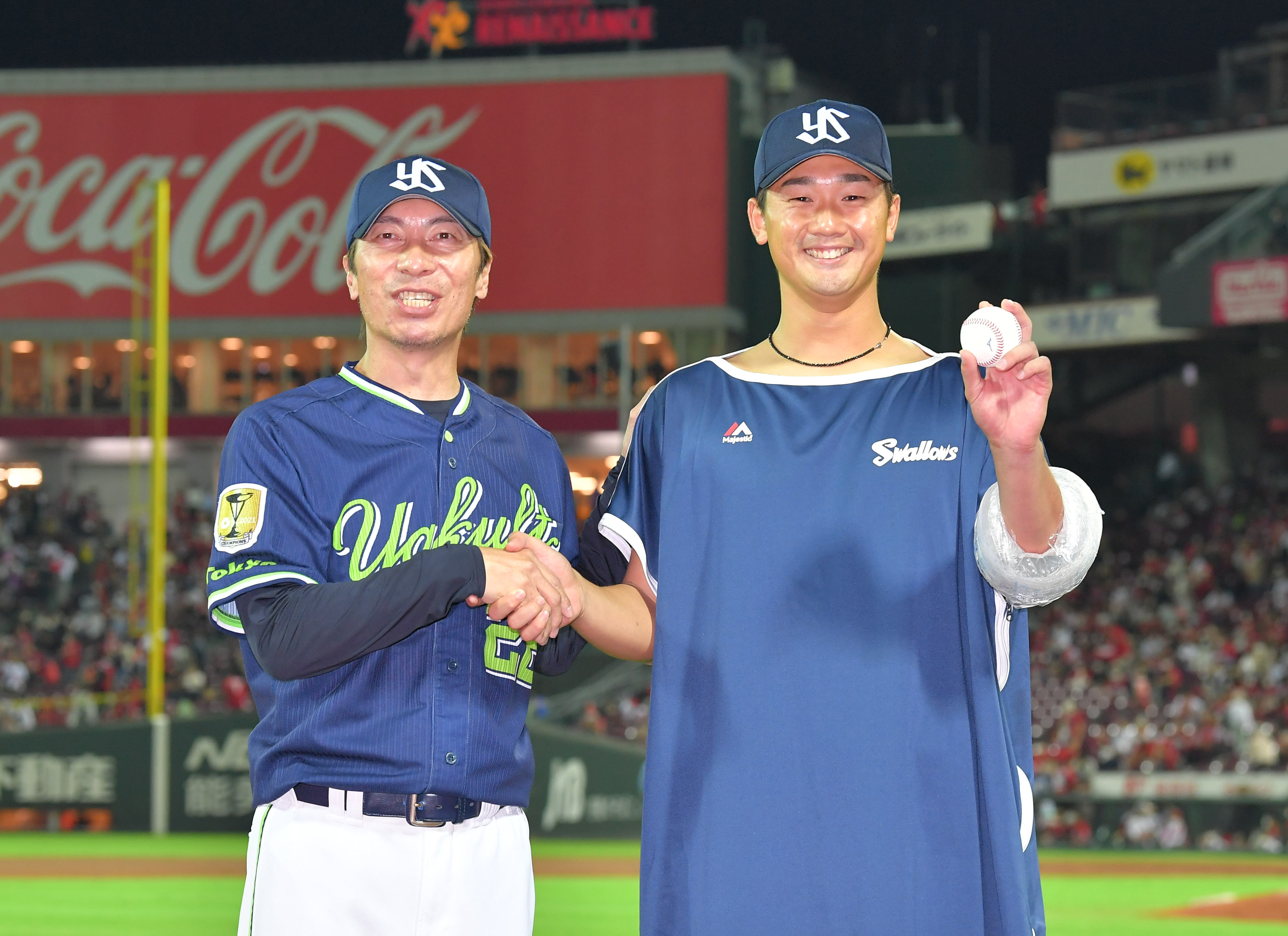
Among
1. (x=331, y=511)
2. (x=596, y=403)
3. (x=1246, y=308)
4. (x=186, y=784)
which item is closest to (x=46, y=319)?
(x=596, y=403)

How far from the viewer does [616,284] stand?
1484 inches

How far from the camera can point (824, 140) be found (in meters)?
3.34

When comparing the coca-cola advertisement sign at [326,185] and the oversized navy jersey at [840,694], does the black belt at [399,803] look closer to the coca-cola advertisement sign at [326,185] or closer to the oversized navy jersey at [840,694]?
the oversized navy jersey at [840,694]

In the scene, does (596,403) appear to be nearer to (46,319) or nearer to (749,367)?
(46,319)

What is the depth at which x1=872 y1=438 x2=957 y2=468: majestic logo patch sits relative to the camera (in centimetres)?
317

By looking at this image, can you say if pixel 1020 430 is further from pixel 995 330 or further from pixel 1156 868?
pixel 1156 868

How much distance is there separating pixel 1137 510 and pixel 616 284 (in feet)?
43.4

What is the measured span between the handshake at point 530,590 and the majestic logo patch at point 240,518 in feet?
1.65

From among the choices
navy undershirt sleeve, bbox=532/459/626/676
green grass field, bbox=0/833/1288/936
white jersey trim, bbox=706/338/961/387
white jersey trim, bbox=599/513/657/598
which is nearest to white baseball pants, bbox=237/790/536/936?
navy undershirt sleeve, bbox=532/459/626/676

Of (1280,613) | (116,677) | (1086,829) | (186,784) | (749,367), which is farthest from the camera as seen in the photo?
(116,677)

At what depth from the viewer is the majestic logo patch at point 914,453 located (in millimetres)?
3170

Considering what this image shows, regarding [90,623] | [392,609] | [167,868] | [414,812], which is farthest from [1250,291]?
[392,609]

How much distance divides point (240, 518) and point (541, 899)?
9.46 meters

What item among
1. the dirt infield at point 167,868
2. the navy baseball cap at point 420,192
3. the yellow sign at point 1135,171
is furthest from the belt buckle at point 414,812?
the yellow sign at point 1135,171
